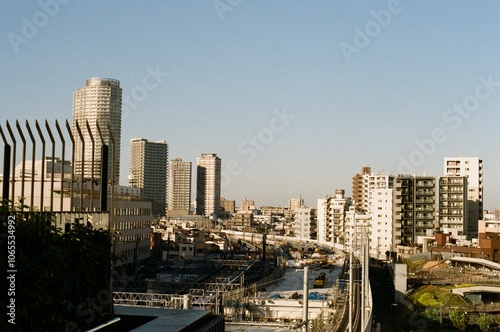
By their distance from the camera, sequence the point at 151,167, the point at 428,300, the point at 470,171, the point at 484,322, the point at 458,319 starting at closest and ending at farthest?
the point at 484,322 < the point at 458,319 < the point at 428,300 < the point at 470,171 < the point at 151,167

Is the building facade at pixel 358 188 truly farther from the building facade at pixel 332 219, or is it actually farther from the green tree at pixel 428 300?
the green tree at pixel 428 300

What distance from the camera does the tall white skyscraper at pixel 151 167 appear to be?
18538cm

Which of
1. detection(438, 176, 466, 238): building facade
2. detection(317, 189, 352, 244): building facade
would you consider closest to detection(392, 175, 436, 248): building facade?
detection(438, 176, 466, 238): building facade

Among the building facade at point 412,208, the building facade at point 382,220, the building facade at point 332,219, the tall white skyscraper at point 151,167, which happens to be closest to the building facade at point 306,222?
the building facade at point 332,219

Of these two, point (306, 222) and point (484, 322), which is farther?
point (306, 222)

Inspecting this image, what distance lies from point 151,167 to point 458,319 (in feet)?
545

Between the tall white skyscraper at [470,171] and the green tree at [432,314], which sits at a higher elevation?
the tall white skyscraper at [470,171]

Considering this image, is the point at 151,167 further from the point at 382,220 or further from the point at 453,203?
the point at 453,203

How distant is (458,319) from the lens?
87.9 feet

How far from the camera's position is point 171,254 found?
7031 cm

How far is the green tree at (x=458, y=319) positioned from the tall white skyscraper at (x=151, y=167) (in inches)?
6238

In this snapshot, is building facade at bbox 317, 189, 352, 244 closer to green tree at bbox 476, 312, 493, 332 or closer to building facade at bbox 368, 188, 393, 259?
building facade at bbox 368, 188, 393, 259

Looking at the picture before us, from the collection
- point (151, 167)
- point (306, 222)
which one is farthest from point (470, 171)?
point (151, 167)

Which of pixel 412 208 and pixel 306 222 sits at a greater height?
pixel 412 208
